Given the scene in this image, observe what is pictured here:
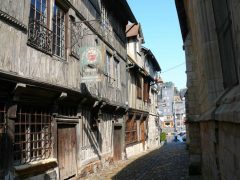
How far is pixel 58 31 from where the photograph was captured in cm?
941

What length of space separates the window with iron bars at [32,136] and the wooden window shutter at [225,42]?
4.89m

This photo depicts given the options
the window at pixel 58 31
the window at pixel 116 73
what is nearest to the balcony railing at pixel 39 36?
the window at pixel 58 31

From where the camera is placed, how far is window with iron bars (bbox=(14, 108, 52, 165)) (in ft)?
23.5

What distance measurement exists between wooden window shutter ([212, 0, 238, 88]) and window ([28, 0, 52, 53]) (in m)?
4.63

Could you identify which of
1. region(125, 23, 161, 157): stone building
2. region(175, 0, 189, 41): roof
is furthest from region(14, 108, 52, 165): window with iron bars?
region(125, 23, 161, 157): stone building

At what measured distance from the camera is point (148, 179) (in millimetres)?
10562

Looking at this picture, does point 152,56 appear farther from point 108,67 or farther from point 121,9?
point 108,67

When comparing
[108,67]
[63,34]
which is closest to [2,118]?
[63,34]

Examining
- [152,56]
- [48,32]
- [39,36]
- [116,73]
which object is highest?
[152,56]

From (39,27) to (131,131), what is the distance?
12932mm

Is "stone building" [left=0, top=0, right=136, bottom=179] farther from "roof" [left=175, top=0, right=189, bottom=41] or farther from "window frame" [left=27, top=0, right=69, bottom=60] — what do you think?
"roof" [left=175, top=0, right=189, bottom=41]

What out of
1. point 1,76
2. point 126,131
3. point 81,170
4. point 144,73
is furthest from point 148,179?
point 144,73

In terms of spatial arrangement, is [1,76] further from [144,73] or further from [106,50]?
[144,73]

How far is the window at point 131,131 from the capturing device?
734 inches
